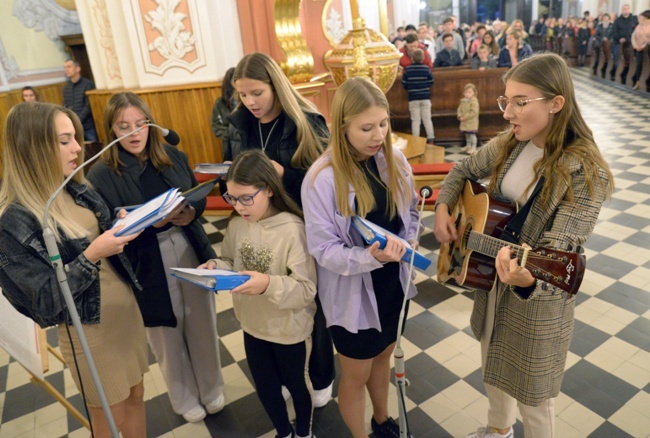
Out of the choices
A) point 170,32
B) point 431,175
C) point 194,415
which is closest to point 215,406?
point 194,415

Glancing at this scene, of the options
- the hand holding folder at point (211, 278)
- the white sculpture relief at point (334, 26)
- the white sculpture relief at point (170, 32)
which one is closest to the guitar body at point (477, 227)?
the hand holding folder at point (211, 278)

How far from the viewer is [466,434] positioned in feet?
7.23

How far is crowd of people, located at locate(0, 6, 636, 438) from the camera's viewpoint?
4.76 feet

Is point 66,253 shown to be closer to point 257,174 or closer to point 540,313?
point 257,174

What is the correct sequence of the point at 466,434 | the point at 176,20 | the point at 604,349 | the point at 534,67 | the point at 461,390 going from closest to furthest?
the point at 534,67
the point at 466,434
the point at 461,390
the point at 604,349
the point at 176,20

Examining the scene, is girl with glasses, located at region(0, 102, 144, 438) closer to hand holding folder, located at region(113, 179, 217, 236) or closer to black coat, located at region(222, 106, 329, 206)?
hand holding folder, located at region(113, 179, 217, 236)

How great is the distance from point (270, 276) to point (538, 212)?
3.11 feet

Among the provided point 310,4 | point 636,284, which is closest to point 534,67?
point 636,284

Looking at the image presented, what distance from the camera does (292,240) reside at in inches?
70.6

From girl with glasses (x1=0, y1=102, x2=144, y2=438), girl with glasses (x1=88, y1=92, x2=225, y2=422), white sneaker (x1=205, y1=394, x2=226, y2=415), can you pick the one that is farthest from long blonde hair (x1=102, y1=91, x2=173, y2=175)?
white sneaker (x1=205, y1=394, x2=226, y2=415)

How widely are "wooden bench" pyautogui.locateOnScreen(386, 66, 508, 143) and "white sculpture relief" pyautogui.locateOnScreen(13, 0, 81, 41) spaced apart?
5.61 meters

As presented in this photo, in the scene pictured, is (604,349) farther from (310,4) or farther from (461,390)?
(310,4)

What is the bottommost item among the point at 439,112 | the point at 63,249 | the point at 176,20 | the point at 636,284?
the point at 636,284

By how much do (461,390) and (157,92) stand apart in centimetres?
446
